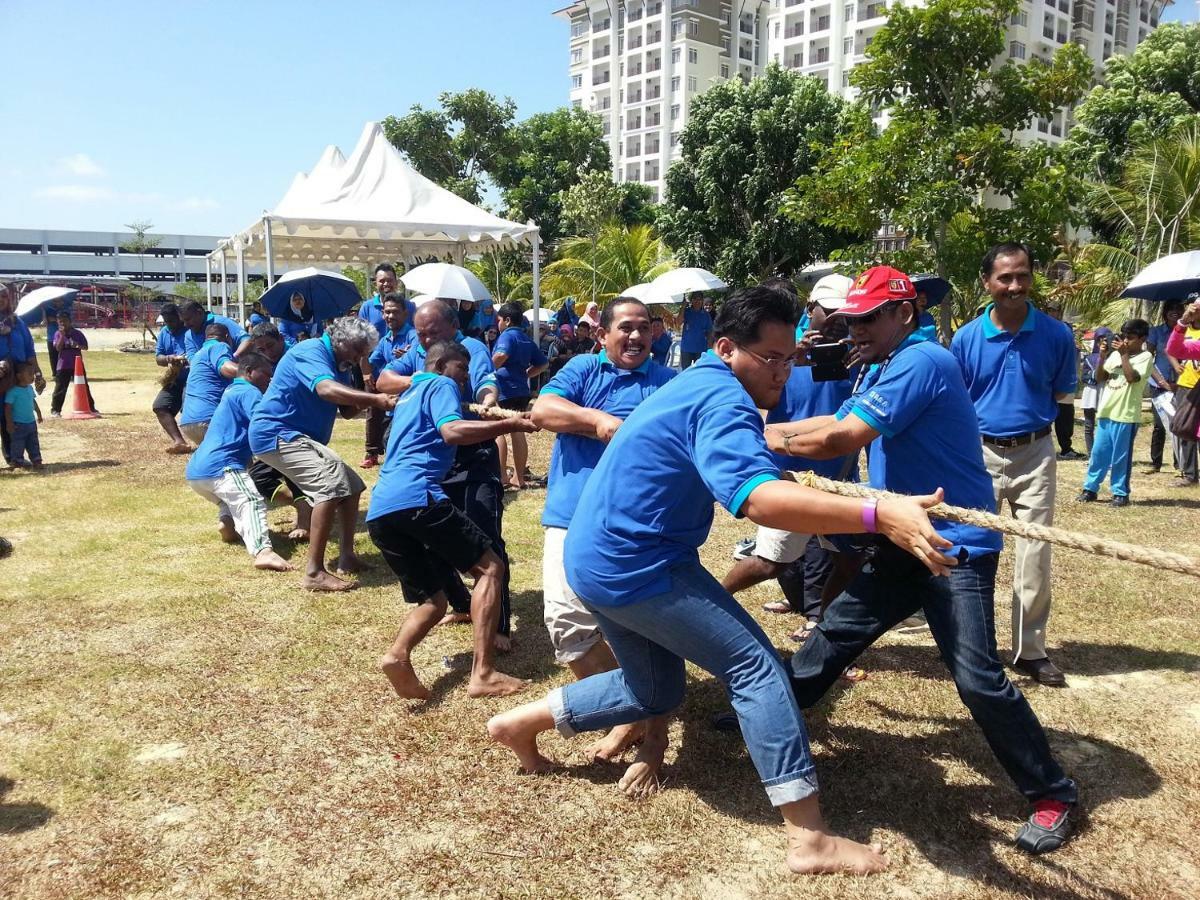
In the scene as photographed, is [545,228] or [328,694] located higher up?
[545,228]

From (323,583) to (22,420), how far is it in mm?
6763

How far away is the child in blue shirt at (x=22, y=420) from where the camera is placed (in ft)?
34.3

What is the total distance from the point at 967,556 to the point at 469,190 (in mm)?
38857

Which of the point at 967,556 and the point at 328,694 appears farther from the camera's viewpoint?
the point at 328,694

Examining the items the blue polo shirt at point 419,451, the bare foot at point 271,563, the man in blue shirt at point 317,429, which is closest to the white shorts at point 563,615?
the blue polo shirt at point 419,451

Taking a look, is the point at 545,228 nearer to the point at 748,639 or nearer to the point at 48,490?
the point at 48,490

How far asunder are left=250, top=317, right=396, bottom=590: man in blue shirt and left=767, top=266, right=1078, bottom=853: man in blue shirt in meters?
3.62

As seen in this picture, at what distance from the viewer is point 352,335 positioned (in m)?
6.21

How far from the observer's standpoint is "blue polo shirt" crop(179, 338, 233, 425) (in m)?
8.74

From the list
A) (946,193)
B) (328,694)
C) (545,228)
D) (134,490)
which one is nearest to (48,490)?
(134,490)

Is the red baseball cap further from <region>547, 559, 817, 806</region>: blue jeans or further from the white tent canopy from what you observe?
the white tent canopy

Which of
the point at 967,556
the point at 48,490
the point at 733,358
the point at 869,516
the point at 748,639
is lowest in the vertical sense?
the point at 48,490

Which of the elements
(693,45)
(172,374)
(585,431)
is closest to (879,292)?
(585,431)

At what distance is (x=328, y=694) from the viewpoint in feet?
14.7
